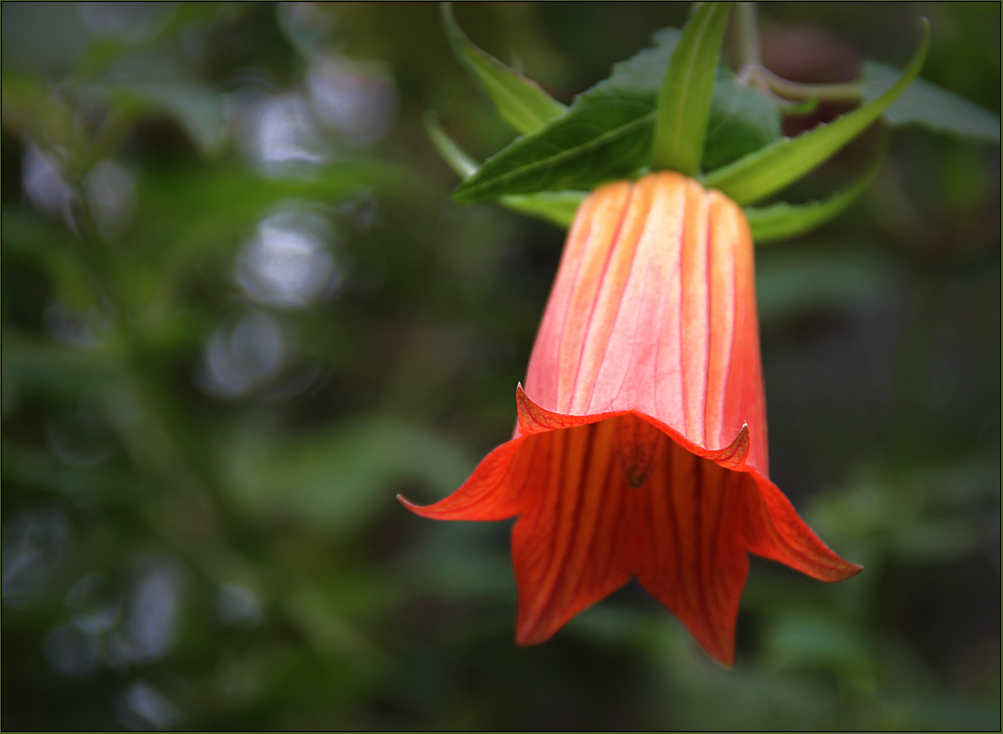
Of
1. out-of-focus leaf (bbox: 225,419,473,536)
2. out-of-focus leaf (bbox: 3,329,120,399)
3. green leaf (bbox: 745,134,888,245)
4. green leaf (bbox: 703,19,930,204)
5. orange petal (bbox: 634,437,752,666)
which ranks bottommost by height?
out-of-focus leaf (bbox: 225,419,473,536)

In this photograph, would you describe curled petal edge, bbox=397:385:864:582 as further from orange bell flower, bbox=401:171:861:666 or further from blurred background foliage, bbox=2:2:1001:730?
blurred background foliage, bbox=2:2:1001:730

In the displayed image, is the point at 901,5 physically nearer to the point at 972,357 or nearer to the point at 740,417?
the point at 972,357

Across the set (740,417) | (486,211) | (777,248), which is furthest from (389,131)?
(740,417)

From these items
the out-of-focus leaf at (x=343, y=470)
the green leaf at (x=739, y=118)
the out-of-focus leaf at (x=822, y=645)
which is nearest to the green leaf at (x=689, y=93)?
the green leaf at (x=739, y=118)

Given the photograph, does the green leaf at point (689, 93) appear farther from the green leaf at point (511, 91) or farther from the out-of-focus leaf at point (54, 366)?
the out-of-focus leaf at point (54, 366)

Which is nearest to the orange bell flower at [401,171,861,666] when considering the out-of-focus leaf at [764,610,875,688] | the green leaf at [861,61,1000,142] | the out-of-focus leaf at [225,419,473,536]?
the green leaf at [861,61,1000,142]

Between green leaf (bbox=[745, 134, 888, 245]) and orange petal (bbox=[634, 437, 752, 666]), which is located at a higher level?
green leaf (bbox=[745, 134, 888, 245])

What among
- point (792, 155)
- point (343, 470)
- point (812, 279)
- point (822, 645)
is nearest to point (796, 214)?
point (792, 155)
